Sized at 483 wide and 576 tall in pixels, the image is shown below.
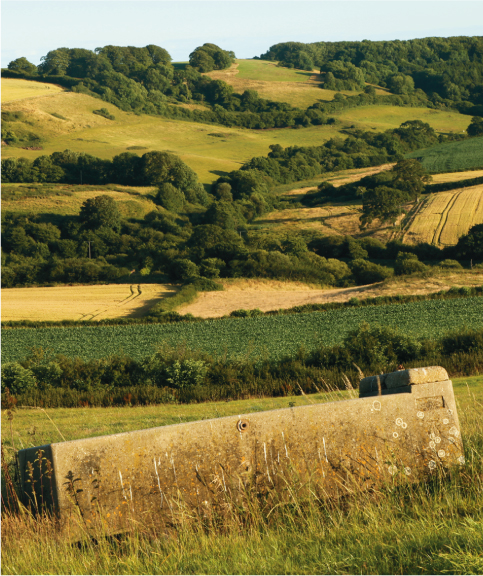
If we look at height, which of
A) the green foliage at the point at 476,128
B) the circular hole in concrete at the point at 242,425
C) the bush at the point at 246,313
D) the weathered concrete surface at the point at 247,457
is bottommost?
the bush at the point at 246,313

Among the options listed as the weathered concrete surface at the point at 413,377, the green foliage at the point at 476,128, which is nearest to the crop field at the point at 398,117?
the green foliage at the point at 476,128

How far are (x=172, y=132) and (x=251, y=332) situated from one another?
132769 millimetres

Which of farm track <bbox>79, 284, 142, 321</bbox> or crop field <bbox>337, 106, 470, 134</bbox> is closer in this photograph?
farm track <bbox>79, 284, 142, 321</bbox>

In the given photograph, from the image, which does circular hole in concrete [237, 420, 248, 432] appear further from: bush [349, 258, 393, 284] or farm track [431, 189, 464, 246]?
farm track [431, 189, 464, 246]

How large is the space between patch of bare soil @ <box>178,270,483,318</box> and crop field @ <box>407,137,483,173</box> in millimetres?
64075

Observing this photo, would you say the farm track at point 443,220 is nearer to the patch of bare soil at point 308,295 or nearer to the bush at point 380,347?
the patch of bare soil at point 308,295

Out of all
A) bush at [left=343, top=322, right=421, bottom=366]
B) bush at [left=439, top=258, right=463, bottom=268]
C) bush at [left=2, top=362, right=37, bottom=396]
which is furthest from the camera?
bush at [left=439, top=258, right=463, bottom=268]

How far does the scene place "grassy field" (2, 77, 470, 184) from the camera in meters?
135

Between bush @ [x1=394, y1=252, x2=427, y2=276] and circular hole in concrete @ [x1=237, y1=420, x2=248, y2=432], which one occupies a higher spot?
circular hole in concrete @ [x1=237, y1=420, x2=248, y2=432]

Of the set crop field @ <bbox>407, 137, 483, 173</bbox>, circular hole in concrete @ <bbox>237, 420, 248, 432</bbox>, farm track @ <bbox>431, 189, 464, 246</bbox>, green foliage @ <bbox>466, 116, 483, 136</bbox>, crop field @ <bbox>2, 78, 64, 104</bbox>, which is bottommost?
farm track @ <bbox>431, 189, 464, 246</bbox>

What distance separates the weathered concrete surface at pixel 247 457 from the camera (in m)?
4.61

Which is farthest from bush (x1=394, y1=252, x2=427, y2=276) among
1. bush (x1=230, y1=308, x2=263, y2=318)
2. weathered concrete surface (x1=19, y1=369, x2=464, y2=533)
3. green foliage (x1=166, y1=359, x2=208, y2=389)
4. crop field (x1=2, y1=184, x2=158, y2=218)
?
crop field (x1=2, y1=184, x2=158, y2=218)

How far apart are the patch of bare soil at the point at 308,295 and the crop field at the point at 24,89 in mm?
125660

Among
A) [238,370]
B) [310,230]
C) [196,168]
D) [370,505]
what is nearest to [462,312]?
[238,370]
